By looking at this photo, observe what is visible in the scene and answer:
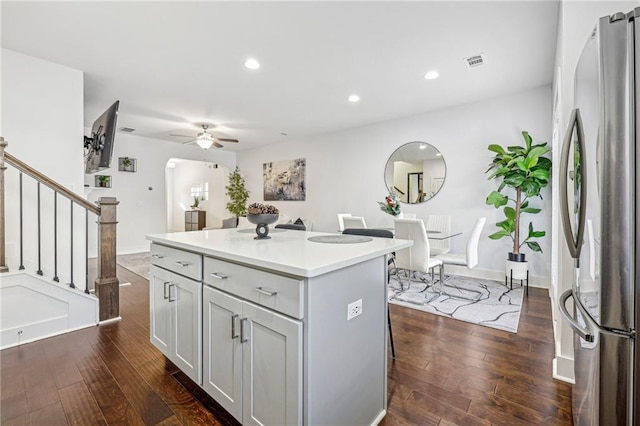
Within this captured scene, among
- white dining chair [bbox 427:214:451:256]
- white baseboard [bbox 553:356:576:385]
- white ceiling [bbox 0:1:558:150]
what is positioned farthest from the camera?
white dining chair [bbox 427:214:451:256]

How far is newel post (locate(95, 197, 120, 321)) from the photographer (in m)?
2.82

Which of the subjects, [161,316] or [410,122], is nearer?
[161,316]

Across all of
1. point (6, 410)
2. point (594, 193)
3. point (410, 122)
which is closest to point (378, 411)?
point (594, 193)

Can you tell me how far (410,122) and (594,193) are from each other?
4.43 meters

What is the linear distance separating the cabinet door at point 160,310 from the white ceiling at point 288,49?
6.75 feet

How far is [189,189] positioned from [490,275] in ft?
34.2

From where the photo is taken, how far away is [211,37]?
106 inches

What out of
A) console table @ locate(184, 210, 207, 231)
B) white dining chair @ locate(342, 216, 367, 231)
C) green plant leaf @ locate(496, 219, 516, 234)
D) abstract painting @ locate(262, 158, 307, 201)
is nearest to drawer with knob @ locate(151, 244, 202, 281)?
white dining chair @ locate(342, 216, 367, 231)

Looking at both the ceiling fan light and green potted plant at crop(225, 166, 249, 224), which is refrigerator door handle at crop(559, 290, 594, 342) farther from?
green potted plant at crop(225, 166, 249, 224)

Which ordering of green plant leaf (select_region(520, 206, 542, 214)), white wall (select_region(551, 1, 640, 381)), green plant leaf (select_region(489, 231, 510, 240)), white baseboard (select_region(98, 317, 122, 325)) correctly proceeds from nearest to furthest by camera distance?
white wall (select_region(551, 1, 640, 381))
white baseboard (select_region(98, 317, 122, 325))
green plant leaf (select_region(520, 206, 542, 214))
green plant leaf (select_region(489, 231, 510, 240))

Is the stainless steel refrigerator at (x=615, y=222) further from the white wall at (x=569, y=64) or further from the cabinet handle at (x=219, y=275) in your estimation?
the cabinet handle at (x=219, y=275)

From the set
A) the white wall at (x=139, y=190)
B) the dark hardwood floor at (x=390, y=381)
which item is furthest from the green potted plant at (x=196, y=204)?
the dark hardwood floor at (x=390, y=381)

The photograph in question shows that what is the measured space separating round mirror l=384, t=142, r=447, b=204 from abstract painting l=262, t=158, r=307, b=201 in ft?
7.45

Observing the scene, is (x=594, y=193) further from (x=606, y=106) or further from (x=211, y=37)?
(x=211, y=37)
